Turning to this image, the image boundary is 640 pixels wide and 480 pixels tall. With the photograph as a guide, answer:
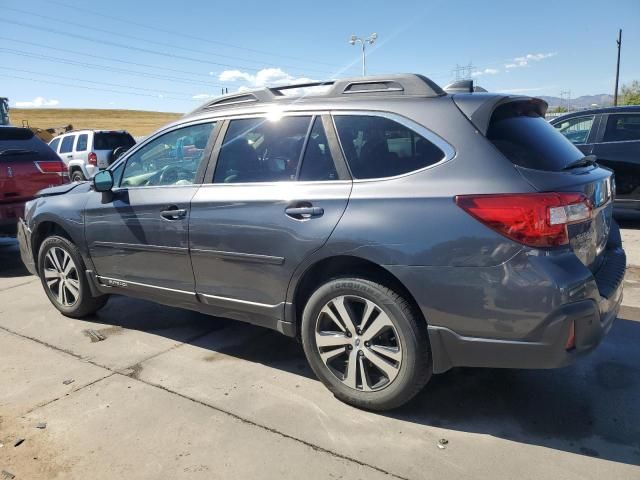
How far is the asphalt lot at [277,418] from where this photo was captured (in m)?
2.50

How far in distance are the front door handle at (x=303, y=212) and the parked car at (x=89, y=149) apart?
45.2 feet

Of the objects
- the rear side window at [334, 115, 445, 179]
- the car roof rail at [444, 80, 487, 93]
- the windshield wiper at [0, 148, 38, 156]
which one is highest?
the car roof rail at [444, 80, 487, 93]

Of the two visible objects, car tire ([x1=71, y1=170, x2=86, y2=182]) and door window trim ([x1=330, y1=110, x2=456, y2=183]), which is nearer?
door window trim ([x1=330, y1=110, x2=456, y2=183])

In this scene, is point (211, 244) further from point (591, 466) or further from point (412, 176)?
point (591, 466)

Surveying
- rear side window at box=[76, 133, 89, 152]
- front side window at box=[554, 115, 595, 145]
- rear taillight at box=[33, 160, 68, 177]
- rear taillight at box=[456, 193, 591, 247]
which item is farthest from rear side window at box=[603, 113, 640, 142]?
rear side window at box=[76, 133, 89, 152]

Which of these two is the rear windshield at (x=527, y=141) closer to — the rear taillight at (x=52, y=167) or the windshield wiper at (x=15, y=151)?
the rear taillight at (x=52, y=167)

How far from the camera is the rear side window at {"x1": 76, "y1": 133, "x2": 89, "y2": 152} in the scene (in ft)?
52.7

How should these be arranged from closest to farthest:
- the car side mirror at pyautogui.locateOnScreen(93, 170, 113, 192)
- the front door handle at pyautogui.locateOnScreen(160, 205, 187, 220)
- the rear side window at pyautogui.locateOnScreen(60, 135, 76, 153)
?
the front door handle at pyautogui.locateOnScreen(160, 205, 187, 220)
the car side mirror at pyautogui.locateOnScreen(93, 170, 113, 192)
the rear side window at pyautogui.locateOnScreen(60, 135, 76, 153)

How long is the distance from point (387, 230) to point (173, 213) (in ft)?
5.33

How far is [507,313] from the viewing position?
244 cm

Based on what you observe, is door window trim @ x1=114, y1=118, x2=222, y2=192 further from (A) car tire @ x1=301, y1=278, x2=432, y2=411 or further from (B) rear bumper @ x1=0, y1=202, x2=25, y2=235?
(B) rear bumper @ x1=0, y1=202, x2=25, y2=235

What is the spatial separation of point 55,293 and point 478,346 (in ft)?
12.7

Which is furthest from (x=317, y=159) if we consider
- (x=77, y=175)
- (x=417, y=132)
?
(x=77, y=175)

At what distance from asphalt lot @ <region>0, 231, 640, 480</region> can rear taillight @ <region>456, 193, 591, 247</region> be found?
105 cm
